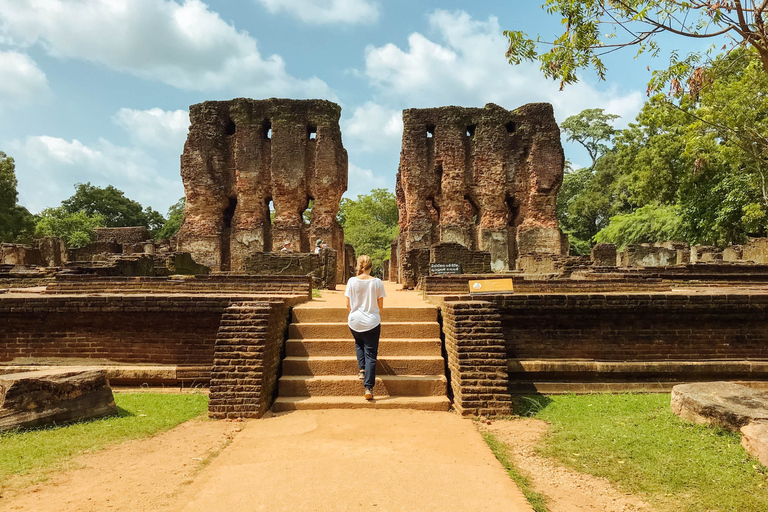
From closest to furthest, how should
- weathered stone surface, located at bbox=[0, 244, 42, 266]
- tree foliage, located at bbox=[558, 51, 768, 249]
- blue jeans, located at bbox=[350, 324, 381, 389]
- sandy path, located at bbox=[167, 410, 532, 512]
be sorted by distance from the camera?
sandy path, located at bbox=[167, 410, 532, 512]
blue jeans, located at bbox=[350, 324, 381, 389]
tree foliage, located at bbox=[558, 51, 768, 249]
weathered stone surface, located at bbox=[0, 244, 42, 266]

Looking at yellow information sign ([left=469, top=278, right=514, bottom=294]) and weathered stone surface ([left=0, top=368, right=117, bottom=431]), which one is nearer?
weathered stone surface ([left=0, top=368, right=117, bottom=431])

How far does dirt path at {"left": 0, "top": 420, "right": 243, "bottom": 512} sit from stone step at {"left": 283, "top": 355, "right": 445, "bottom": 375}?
1.18 metres

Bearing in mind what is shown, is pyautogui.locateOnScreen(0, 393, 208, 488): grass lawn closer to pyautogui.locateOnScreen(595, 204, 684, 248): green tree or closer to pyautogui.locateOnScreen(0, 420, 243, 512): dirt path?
pyautogui.locateOnScreen(0, 420, 243, 512): dirt path

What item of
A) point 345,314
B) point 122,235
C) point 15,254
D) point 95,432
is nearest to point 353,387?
point 345,314

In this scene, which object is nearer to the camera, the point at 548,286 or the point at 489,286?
the point at 489,286

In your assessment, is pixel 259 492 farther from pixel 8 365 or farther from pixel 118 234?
pixel 118 234

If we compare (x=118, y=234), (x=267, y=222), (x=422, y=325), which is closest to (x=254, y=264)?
(x=422, y=325)

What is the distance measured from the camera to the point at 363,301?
16.8 feet

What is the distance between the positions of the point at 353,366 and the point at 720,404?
11.4 ft

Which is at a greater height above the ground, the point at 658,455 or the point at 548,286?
the point at 548,286

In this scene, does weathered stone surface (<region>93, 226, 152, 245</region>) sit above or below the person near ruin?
above

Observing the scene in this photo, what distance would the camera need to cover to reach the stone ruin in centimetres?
2130

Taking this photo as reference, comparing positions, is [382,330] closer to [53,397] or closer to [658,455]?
[658,455]

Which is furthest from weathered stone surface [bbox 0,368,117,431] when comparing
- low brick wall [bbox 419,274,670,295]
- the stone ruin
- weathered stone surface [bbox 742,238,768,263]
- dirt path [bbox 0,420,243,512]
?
weathered stone surface [bbox 742,238,768,263]
